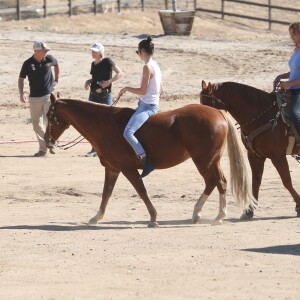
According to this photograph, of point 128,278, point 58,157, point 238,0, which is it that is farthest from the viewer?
point 238,0

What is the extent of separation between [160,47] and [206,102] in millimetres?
20116

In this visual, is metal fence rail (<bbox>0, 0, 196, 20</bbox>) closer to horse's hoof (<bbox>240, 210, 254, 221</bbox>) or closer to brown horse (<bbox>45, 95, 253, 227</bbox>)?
brown horse (<bbox>45, 95, 253, 227</bbox>)

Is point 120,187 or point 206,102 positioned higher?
point 206,102

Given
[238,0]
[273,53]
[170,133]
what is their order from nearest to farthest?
[170,133] < [273,53] < [238,0]

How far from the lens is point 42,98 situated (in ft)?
66.2

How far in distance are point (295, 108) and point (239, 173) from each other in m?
1.01

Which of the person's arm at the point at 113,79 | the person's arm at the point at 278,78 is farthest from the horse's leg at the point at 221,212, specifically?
the person's arm at the point at 113,79

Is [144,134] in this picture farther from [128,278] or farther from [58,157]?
[58,157]

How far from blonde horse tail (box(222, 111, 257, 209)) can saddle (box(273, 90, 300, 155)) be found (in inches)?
24.4

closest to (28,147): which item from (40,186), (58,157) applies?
(58,157)

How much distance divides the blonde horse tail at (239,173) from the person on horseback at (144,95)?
3.13 ft

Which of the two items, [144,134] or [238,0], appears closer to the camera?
[144,134]

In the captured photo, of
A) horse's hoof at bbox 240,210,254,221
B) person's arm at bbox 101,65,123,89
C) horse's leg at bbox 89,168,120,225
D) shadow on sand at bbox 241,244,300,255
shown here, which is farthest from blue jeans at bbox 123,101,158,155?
person's arm at bbox 101,65,123,89

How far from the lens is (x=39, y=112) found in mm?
20328
